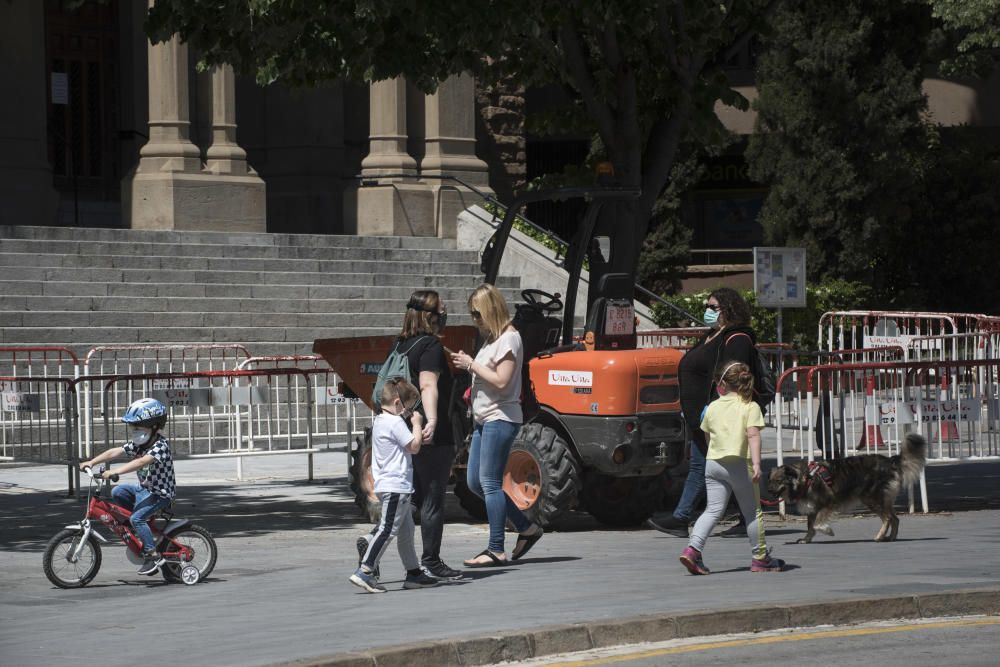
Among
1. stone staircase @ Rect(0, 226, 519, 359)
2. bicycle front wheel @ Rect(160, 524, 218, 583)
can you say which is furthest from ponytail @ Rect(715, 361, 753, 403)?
stone staircase @ Rect(0, 226, 519, 359)

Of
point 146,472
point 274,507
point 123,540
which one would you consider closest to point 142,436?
point 146,472

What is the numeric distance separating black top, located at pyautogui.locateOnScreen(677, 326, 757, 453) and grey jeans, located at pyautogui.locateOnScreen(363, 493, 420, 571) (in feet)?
9.89

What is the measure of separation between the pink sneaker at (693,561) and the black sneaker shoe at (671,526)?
7.09ft

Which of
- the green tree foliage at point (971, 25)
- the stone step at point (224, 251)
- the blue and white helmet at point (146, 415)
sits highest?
the green tree foliage at point (971, 25)

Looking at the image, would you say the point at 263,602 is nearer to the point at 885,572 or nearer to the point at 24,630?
the point at 24,630

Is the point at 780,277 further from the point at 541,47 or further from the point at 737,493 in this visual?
the point at 737,493

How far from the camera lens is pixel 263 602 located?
417 inches

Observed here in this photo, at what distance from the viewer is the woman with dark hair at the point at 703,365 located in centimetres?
1320

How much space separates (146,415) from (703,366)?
4.00 metres

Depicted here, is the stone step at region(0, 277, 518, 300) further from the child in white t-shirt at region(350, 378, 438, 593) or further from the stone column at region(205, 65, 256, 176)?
the child in white t-shirt at region(350, 378, 438, 593)

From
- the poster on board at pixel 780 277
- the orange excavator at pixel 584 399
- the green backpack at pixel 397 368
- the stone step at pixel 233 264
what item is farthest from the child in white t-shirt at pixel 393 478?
the stone step at pixel 233 264

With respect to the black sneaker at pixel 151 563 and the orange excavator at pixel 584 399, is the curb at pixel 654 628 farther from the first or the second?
the orange excavator at pixel 584 399

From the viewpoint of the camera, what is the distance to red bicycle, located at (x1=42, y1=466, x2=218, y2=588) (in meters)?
11.7

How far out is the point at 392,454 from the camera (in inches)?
432
